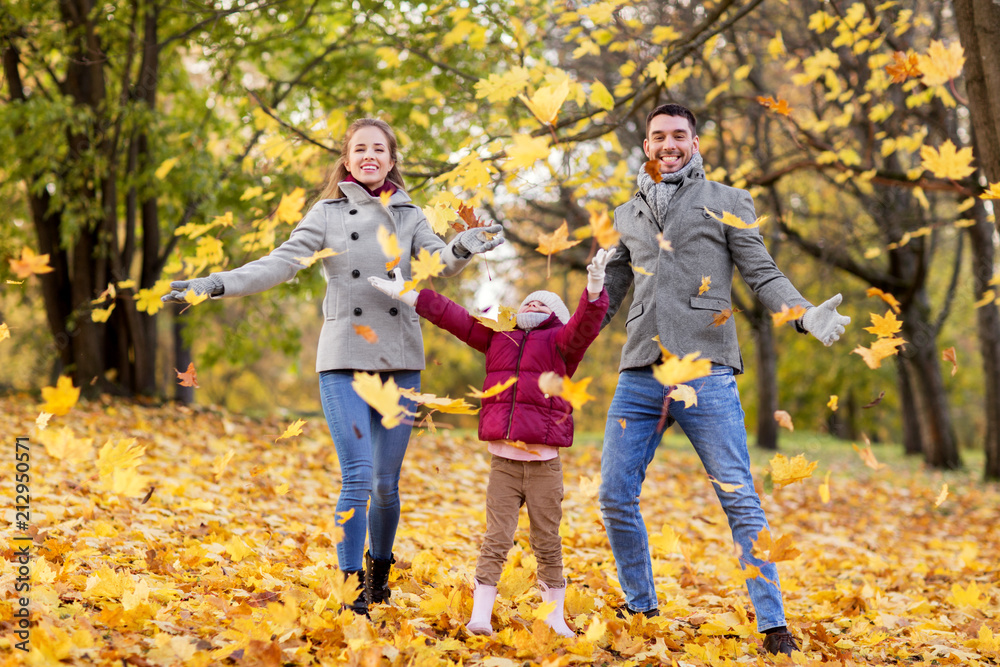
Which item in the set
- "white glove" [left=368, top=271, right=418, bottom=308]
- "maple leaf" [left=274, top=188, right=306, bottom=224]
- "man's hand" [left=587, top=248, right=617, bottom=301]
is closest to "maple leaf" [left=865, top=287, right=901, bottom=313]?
"man's hand" [left=587, top=248, right=617, bottom=301]

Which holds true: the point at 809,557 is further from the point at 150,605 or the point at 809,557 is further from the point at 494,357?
the point at 150,605

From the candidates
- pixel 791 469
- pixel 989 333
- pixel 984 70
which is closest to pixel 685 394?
pixel 791 469

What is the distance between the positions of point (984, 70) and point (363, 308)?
3.22 meters

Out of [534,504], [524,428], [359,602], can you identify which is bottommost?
[359,602]

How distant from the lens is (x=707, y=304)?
9.39 feet

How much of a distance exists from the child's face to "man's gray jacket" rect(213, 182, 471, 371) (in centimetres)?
28

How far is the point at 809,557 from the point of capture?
5.30 m

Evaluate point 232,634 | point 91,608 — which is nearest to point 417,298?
point 232,634

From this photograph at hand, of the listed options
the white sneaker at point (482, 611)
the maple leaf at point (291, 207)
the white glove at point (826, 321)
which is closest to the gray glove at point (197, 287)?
the maple leaf at point (291, 207)

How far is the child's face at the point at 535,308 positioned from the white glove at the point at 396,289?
1.34ft

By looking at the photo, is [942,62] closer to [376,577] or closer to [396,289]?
[396,289]

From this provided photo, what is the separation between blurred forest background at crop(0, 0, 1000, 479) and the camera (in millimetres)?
4832

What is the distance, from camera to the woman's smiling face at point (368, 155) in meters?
3.01

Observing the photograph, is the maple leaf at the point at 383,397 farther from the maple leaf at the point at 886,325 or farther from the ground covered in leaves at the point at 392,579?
the maple leaf at the point at 886,325
